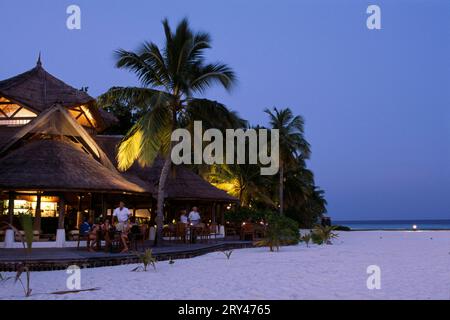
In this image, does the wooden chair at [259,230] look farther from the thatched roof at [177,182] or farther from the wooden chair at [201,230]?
the wooden chair at [201,230]

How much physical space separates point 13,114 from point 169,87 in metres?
7.07

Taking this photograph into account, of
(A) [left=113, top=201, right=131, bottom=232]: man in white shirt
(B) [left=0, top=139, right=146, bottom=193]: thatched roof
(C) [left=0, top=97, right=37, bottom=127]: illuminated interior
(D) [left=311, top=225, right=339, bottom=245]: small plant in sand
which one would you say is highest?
(C) [left=0, top=97, right=37, bottom=127]: illuminated interior

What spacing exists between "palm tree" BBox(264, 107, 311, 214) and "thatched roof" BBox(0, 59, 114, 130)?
13648 millimetres

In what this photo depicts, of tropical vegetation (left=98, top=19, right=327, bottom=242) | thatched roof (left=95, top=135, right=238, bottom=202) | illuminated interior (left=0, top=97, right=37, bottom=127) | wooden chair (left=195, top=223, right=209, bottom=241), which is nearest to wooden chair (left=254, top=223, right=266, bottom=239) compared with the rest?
thatched roof (left=95, top=135, right=238, bottom=202)

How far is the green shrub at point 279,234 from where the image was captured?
19.4 meters

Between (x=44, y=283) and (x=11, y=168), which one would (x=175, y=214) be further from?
(x=44, y=283)

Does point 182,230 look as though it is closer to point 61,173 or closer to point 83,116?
point 61,173

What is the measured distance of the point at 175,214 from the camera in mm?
25234

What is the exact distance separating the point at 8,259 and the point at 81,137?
805 centimetres

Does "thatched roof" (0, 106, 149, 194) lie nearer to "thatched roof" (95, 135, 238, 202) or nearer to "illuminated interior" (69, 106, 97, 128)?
"thatched roof" (95, 135, 238, 202)

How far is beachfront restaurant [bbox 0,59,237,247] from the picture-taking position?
16.7 meters

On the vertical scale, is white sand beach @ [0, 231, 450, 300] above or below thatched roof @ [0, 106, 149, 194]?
below

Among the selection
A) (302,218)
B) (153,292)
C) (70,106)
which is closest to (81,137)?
(70,106)

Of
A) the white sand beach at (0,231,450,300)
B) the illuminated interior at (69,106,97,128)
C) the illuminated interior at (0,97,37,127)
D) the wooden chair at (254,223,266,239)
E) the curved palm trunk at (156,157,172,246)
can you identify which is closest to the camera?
the white sand beach at (0,231,450,300)
